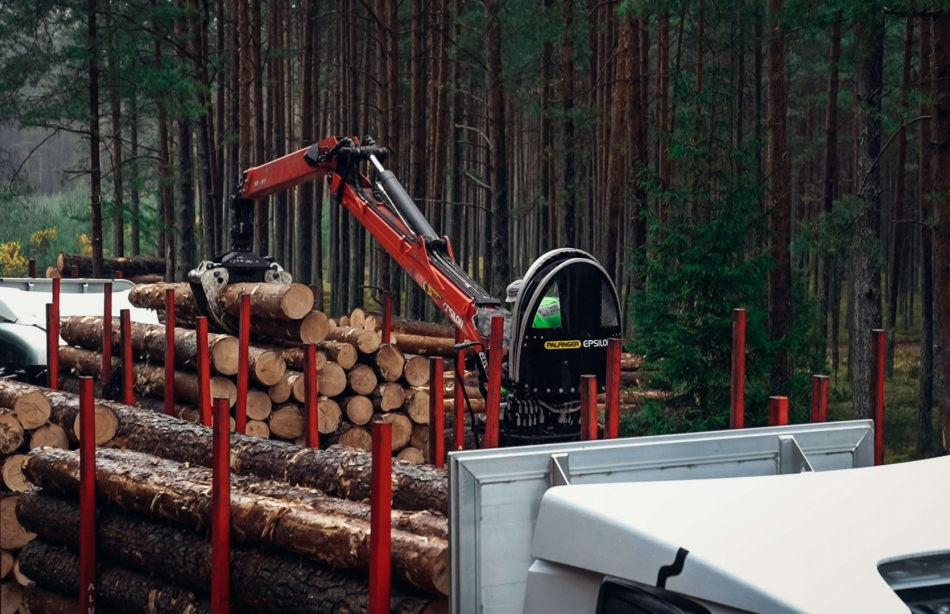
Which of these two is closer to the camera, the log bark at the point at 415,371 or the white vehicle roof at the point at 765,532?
the white vehicle roof at the point at 765,532

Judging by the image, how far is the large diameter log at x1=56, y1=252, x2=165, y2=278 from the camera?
84.5 feet

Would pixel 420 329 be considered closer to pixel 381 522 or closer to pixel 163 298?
pixel 163 298

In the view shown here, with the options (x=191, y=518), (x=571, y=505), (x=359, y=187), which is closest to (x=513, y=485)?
(x=571, y=505)

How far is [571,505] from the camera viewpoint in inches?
116

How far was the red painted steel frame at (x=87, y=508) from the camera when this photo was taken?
7.10 meters

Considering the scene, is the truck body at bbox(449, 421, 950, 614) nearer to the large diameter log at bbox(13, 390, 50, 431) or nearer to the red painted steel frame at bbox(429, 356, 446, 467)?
the red painted steel frame at bbox(429, 356, 446, 467)

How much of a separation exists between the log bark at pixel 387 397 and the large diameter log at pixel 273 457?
10.7 ft

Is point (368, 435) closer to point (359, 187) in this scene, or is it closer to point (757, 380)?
point (359, 187)

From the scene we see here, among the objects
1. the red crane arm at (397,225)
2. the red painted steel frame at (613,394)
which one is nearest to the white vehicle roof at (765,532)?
the red painted steel frame at (613,394)

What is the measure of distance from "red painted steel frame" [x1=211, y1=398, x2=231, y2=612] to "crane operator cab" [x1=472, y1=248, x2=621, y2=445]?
11.6 ft

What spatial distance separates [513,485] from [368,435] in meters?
9.30

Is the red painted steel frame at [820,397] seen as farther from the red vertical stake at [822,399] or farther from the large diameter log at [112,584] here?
the large diameter log at [112,584]

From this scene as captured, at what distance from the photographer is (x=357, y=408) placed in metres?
12.1

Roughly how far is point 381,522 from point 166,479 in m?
2.98
